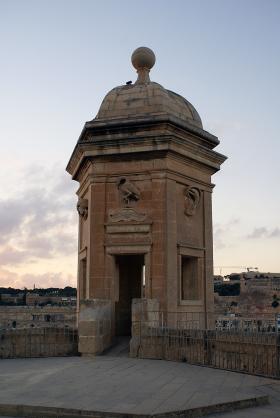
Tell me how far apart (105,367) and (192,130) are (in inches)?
285

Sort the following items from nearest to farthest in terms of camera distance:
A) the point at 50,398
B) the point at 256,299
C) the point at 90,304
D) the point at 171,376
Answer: the point at 50,398 → the point at 171,376 → the point at 90,304 → the point at 256,299

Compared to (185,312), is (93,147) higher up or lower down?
higher up

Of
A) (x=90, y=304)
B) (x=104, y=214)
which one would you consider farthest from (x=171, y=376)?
(x=104, y=214)

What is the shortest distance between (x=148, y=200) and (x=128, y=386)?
22.0ft

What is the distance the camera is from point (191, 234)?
14.9 metres

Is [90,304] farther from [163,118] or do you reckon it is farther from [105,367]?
[163,118]

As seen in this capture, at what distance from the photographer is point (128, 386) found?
8242 mm

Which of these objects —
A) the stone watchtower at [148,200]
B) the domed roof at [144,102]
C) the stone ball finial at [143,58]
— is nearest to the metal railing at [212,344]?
the stone watchtower at [148,200]

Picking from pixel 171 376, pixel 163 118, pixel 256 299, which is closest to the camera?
pixel 171 376

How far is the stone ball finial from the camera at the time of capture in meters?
16.0

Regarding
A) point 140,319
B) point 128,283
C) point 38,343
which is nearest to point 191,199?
point 128,283

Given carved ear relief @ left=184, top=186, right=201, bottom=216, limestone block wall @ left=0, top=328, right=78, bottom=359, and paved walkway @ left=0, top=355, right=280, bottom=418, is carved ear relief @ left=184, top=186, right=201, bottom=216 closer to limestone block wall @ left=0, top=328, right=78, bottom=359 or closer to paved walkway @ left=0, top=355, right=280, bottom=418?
limestone block wall @ left=0, top=328, right=78, bottom=359

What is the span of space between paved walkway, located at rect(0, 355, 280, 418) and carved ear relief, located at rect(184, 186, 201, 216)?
16.4 ft

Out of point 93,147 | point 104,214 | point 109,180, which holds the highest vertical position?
point 93,147
